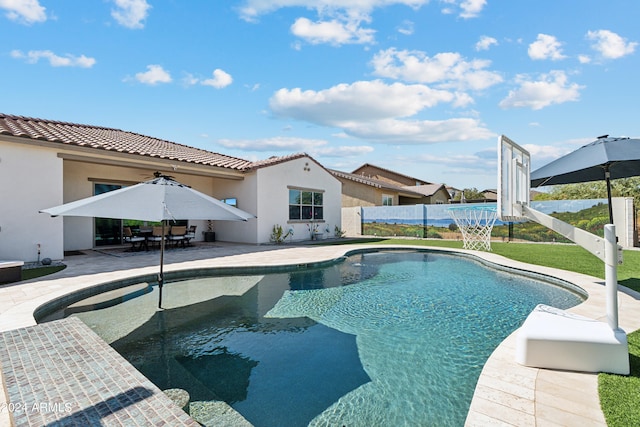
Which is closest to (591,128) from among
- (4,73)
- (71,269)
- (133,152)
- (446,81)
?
(446,81)

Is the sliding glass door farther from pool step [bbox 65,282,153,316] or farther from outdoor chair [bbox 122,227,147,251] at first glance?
pool step [bbox 65,282,153,316]

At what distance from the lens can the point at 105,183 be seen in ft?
43.0

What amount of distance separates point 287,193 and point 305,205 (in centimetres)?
166

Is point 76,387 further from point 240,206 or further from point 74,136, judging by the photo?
point 240,206

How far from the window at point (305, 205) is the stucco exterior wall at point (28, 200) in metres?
9.76

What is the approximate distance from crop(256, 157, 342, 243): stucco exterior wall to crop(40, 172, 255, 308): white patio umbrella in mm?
8939

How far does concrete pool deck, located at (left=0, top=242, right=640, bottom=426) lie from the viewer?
94.0 inches

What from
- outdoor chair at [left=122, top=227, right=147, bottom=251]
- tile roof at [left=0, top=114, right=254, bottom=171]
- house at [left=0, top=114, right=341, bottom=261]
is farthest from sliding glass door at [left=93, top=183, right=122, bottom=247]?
tile roof at [left=0, top=114, right=254, bottom=171]

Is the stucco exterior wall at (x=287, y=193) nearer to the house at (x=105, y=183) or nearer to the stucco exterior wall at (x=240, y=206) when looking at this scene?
the house at (x=105, y=183)

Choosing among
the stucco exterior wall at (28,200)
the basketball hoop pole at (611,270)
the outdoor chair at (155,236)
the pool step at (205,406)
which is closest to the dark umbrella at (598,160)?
the basketball hoop pole at (611,270)

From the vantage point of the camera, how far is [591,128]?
14812mm

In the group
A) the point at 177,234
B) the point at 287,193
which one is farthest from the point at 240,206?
the point at 177,234

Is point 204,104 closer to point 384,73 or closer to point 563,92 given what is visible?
point 384,73

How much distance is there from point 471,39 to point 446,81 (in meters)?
1.78
